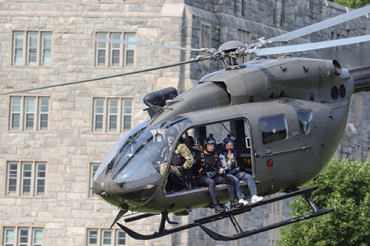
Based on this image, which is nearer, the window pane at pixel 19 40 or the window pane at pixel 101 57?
the window pane at pixel 101 57

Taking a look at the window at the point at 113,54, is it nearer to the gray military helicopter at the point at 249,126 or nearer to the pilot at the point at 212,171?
the gray military helicopter at the point at 249,126

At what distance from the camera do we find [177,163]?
29.4 meters

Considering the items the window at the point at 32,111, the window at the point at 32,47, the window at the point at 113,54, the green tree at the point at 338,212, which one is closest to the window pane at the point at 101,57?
the window at the point at 113,54

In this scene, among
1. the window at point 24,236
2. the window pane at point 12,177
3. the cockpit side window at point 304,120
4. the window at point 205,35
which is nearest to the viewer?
the cockpit side window at point 304,120

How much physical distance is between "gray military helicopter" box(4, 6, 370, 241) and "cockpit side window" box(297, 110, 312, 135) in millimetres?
23

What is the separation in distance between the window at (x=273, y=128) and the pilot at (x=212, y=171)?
1249 millimetres

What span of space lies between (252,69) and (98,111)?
75.2 feet

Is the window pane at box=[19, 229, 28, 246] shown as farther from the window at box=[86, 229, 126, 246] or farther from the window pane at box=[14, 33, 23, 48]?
the window pane at box=[14, 33, 23, 48]

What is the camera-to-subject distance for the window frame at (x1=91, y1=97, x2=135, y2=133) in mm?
53375

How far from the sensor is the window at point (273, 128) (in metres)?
30.5

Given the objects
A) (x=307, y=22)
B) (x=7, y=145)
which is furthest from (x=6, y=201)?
(x=307, y=22)

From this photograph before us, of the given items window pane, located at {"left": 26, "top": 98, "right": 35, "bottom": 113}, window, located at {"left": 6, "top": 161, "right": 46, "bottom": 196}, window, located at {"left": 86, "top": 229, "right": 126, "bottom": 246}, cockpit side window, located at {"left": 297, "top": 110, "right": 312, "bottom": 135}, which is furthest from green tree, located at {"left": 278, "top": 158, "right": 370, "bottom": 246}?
cockpit side window, located at {"left": 297, "top": 110, "right": 312, "bottom": 135}

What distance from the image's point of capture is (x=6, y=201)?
178 ft

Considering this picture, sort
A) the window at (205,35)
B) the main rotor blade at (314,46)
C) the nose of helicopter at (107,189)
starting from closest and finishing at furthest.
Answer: the main rotor blade at (314,46) → the nose of helicopter at (107,189) → the window at (205,35)
